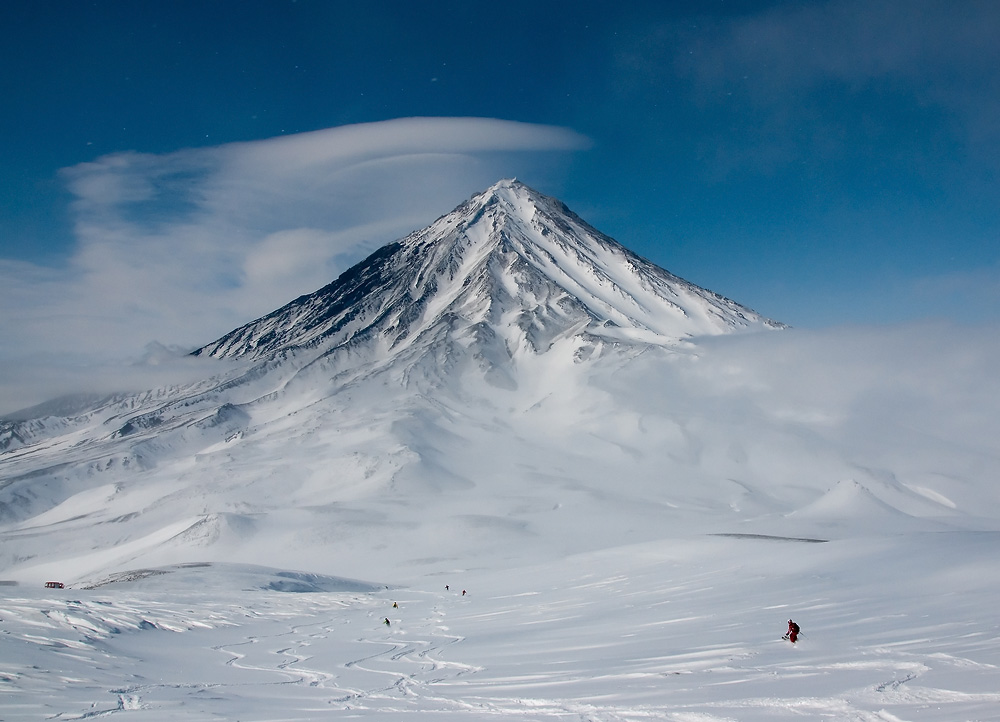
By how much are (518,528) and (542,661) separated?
239 feet

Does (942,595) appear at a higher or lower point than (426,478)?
lower

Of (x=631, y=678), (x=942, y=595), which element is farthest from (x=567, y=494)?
(x=631, y=678)

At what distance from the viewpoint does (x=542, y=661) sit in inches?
765

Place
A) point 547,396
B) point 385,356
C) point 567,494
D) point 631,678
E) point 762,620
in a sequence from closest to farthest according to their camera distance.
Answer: point 631,678 → point 762,620 → point 567,494 → point 547,396 → point 385,356

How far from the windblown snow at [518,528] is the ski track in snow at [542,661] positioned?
0.47 ft

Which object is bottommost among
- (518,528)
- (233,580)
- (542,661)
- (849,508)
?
(542,661)

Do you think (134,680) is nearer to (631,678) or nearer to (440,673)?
(440,673)

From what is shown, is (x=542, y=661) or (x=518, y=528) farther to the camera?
(x=518, y=528)

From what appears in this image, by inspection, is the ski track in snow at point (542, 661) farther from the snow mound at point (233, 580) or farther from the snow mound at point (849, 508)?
the snow mound at point (849, 508)

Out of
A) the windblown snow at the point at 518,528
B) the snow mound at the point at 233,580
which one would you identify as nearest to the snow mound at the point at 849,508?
the windblown snow at the point at 518,528

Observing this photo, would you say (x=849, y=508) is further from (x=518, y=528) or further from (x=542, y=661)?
(x=542, y=661)

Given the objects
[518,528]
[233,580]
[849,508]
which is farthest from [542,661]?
[849,508]

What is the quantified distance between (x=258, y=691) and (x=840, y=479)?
112 meters

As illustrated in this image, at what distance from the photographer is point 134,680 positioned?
742 inches
